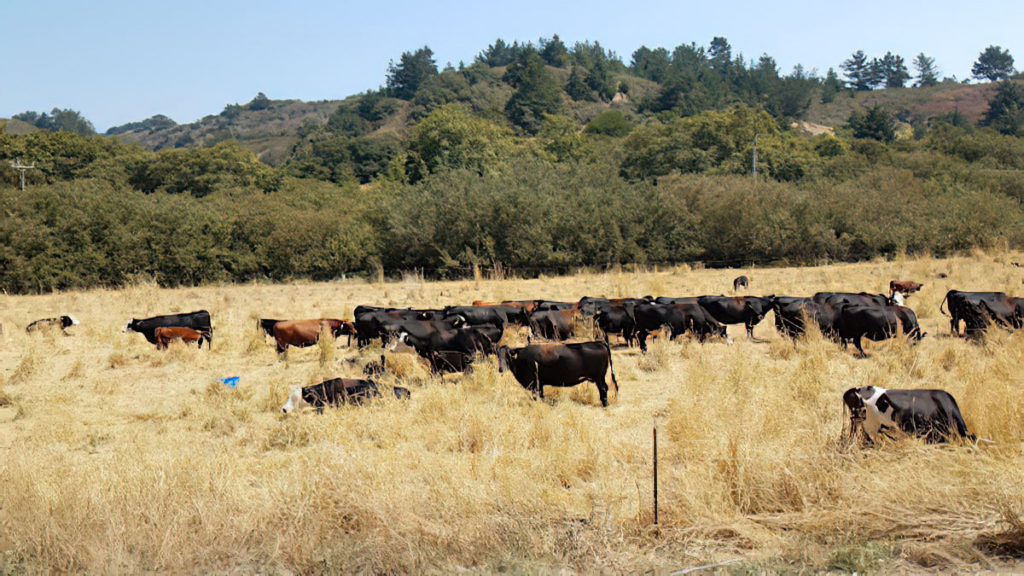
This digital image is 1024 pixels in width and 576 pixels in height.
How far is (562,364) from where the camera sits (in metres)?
10.5

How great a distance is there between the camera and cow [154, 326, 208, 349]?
51.2 feet

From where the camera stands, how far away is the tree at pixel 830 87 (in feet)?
455

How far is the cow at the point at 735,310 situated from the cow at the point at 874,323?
6.82 ft

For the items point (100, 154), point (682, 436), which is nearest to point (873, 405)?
point (682, 436)

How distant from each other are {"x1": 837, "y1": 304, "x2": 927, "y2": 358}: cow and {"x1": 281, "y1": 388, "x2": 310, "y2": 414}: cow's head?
29.7 ft

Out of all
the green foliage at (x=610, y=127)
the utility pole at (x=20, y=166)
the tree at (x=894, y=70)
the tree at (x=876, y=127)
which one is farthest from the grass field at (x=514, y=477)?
the tree at (x=894, y=70)

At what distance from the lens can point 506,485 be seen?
23.1 feet

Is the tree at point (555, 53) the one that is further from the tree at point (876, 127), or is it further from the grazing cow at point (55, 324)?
the grazing cow at point (55, 324)

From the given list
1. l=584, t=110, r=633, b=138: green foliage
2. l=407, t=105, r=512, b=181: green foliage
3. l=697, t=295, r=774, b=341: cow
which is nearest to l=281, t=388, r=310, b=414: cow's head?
l=697, t=295, r=774, b=341: cow

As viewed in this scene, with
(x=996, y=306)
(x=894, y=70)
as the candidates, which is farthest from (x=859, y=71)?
(x=996, y=306)

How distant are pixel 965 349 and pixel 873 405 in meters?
6.74

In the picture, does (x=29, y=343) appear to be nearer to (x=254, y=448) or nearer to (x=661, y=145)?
(x=254, y=448)

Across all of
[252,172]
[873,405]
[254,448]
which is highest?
[252,172]

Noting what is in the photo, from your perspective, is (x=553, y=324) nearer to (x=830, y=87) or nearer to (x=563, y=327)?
(x=563, y=327)
